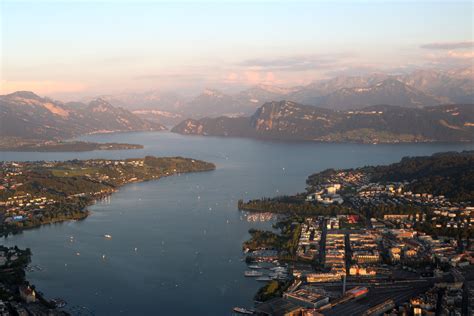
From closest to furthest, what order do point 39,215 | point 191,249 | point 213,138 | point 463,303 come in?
point 463,303
point 191,249
point 39,215
point 213,138

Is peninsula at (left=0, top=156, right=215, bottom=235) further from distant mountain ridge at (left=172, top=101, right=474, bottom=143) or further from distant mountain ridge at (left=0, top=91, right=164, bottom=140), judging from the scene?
distant mountain ridge at (left=0, top=91, right=164, bottom=140)

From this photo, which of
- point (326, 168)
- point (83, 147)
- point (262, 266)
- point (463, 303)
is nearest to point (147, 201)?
point (262, 266)


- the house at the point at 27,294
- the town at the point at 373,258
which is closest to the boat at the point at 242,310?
the town at the point at 373,258

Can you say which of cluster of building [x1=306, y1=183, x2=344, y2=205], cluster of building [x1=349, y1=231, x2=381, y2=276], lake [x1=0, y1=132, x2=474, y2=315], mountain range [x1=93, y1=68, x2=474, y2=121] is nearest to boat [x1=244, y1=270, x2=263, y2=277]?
lake [x1=0, y1=132, x2=474, y2=315]

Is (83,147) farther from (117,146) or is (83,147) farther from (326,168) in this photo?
(326,168)

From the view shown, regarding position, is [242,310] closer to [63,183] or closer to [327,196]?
[327,196]

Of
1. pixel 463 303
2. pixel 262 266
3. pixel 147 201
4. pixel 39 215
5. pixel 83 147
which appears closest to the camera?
pixel 463 303

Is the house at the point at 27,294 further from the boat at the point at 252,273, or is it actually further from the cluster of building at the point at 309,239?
the cluster of building at the point at 309,239
